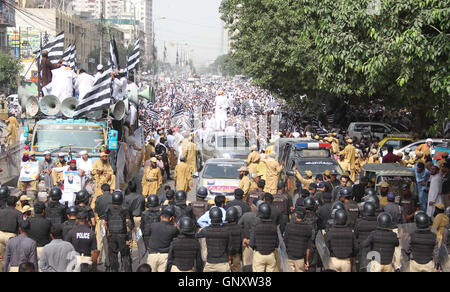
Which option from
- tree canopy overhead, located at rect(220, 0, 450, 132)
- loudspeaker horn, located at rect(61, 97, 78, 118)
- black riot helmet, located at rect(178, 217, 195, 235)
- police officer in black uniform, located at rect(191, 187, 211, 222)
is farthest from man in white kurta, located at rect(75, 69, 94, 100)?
black riot helmet, located at rect(178, 217, 195, 235)

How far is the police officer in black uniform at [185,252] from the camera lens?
824cm

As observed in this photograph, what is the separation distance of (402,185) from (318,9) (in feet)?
15.2

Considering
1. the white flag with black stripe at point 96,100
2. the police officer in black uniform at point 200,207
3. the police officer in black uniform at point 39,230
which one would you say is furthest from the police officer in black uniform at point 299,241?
the white flag with black stripe at point 96,100

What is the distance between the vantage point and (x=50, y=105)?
1603cm

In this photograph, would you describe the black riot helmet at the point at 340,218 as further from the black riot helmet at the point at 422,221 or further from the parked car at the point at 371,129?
the parked car at the point at 371,129

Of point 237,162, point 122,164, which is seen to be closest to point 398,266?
point 237,162

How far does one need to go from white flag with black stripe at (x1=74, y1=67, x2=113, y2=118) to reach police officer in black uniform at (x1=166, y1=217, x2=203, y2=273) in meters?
8.30

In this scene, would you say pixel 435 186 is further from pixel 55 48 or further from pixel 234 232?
pixel 55 48

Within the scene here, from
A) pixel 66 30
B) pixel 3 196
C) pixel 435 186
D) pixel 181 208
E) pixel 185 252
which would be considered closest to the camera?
pixel 185 252

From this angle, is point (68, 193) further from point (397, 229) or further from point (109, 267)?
point (397, 229)

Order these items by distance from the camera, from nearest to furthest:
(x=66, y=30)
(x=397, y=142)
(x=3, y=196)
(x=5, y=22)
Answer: (x=3, y=196) < (x=397, y=142) < (x=5, y=22) < (x=66, y=30)

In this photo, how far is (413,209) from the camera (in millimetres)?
12117

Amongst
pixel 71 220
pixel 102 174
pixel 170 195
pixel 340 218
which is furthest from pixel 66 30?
pixel 340 218

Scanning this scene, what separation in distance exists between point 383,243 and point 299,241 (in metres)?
1.17
